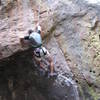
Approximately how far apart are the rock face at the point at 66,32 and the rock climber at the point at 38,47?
0.34 ft

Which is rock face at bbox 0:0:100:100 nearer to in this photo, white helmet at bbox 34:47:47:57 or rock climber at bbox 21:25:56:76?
rock climber at bbox 21:25:56:76

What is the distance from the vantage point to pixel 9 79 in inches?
166

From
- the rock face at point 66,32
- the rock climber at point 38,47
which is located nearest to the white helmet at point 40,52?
the rock climber at point 38,47

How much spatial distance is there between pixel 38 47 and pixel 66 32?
0.86m

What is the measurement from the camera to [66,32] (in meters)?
4.45

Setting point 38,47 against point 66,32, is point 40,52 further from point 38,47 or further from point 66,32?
point 66,32

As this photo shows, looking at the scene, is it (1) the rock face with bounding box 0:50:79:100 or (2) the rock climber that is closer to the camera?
(2) the rock climber

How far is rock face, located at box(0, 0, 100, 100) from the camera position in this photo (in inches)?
154

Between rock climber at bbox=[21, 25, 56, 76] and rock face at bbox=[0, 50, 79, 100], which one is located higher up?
rock climber at bbox=[21, 25, 56, 76]

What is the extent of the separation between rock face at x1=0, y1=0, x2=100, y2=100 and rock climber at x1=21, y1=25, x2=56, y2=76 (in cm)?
10

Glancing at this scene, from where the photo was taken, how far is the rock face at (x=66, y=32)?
390cm

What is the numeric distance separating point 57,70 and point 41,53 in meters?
0.38

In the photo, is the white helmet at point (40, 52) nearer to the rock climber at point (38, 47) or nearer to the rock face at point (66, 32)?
the rock climber at point (38, 47)

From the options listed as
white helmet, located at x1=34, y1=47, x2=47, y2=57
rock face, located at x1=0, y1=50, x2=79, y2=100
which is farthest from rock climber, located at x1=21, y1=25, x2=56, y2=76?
rock face, located at x1=0, y1=50, x2=79, y2=100
